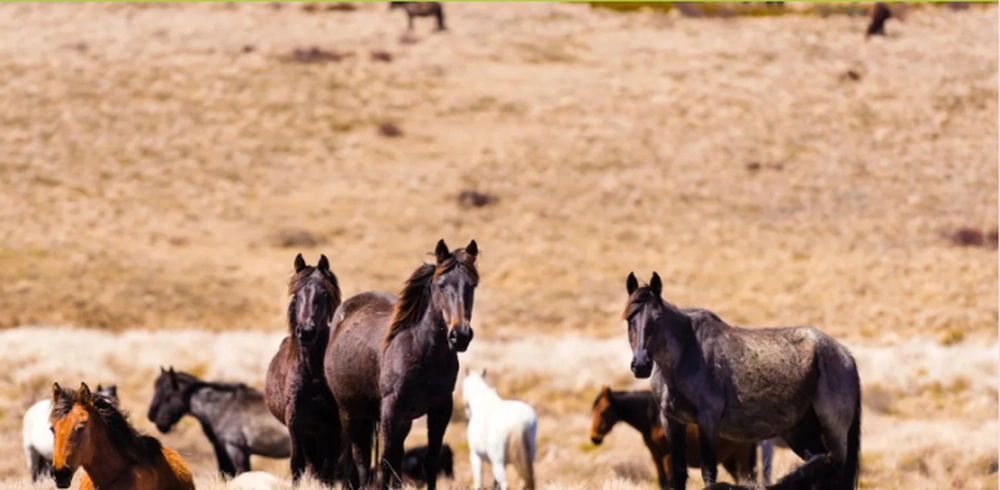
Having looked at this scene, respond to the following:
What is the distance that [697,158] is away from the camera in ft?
169

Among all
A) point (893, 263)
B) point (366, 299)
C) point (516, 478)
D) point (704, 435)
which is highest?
point (366, 299)

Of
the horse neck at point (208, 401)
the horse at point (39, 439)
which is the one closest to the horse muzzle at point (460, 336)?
the horse at point (39, 439)

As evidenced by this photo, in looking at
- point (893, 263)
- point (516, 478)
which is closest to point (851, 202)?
point (893, 263)

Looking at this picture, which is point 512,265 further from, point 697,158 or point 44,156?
point 44,156

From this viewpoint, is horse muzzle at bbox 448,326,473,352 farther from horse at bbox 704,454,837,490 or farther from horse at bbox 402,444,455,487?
horse at bbox 402,444,455,487

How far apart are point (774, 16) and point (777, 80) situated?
14.9 metres

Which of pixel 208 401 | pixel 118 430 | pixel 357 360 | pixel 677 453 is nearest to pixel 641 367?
pixel 677 453

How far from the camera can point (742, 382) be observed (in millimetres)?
10641

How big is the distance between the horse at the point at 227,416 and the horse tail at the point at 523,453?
3.67 metres

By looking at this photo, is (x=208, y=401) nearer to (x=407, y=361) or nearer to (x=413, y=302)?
(x=413, y=302)

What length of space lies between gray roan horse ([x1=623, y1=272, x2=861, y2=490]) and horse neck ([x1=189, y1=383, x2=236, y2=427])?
8.37 m

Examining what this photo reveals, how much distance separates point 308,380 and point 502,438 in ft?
14.2

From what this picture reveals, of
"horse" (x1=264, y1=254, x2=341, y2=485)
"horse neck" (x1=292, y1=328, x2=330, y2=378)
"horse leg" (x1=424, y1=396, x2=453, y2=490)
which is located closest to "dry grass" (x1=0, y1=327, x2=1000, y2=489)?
"horse" (x1=264, y1=254, x2=341, y2=485)

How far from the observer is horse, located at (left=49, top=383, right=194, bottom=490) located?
8.13 meters
